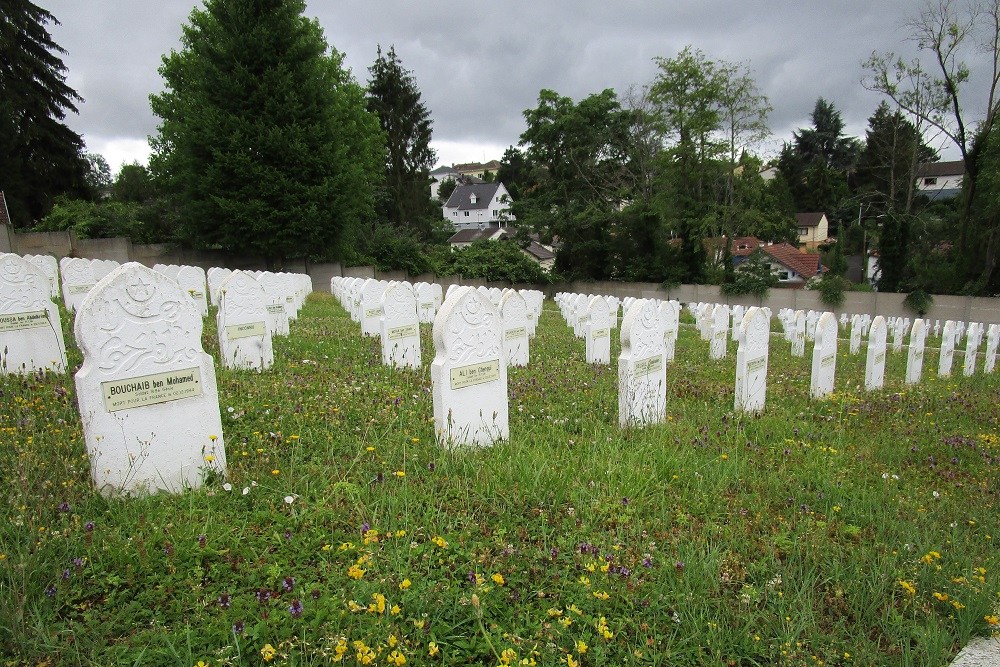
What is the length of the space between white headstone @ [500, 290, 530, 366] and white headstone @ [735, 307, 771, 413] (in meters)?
3.30

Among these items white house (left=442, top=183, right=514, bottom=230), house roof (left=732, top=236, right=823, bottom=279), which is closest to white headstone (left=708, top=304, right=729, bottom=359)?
house roof (left=732, top=236, right=823, bottom=279)

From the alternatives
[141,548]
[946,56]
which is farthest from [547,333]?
[946,56]

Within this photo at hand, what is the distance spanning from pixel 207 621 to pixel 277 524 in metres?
0.73

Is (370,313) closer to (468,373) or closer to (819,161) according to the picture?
(468,373)

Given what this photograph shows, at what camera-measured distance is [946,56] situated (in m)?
24.7

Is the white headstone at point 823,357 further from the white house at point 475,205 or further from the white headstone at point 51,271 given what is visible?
the white house at point 475,205

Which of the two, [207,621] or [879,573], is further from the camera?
[879,573]

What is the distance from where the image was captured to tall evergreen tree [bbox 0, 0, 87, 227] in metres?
26.1

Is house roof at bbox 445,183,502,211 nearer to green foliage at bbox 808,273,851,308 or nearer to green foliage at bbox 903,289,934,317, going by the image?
green foliage at bbox 808,273,851,308

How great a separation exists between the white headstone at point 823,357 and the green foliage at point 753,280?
22349 mm

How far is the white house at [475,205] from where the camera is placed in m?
81.4

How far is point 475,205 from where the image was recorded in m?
83.1

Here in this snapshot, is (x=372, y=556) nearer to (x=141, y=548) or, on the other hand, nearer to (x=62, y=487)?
(x=141, y=548)

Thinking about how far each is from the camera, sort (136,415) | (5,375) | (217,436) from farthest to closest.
→ 1. (5,375)
2. (217,436)
3. (136,415)
